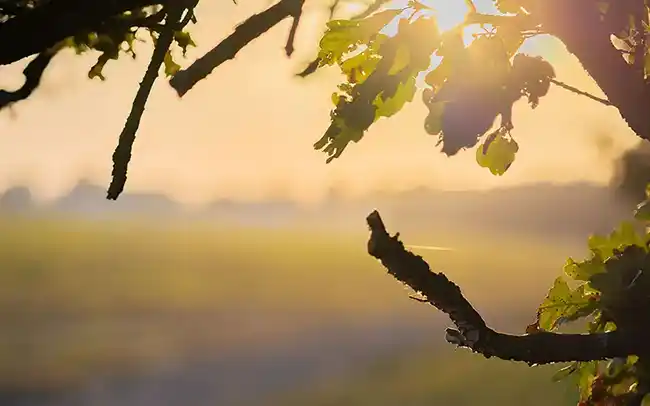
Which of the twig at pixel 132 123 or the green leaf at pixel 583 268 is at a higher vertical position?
the twig at pixel 132 123

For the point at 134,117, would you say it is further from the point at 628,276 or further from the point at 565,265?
the point at 565,265

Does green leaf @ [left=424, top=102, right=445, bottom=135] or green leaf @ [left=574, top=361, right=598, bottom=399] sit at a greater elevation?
green leaf @ [left=424, top=102, right=445, bottom=135]

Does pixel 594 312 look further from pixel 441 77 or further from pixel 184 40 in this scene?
pixel 184 40

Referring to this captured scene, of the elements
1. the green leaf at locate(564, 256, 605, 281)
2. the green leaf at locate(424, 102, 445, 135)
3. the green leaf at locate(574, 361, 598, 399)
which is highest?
the green leaf at locate(424, 102, 445, 135)

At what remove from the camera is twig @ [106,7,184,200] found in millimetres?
1767

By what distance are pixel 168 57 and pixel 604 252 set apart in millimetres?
2579

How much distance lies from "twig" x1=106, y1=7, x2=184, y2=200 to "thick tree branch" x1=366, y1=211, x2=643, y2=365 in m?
0.68

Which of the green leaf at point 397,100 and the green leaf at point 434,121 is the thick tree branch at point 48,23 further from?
the green leaf at point 434,121

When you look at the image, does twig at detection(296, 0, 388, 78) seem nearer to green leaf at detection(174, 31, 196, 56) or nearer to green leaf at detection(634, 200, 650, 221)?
green leaf at detection(174, 31, 196, 56)

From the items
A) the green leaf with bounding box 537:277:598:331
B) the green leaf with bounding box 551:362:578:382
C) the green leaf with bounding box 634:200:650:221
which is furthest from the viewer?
the green leaf with bounding box 551:362:578:382

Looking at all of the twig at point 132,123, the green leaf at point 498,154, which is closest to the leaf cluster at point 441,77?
the green leaf at point 498,154

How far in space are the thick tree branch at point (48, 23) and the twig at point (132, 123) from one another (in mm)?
157

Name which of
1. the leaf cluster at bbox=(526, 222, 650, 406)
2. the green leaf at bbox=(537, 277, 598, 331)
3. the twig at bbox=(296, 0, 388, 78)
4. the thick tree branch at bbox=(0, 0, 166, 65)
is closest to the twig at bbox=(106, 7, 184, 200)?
the thick tree branch at bbox=(0, 0, 166, 65)

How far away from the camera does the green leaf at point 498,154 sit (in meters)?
3.09
